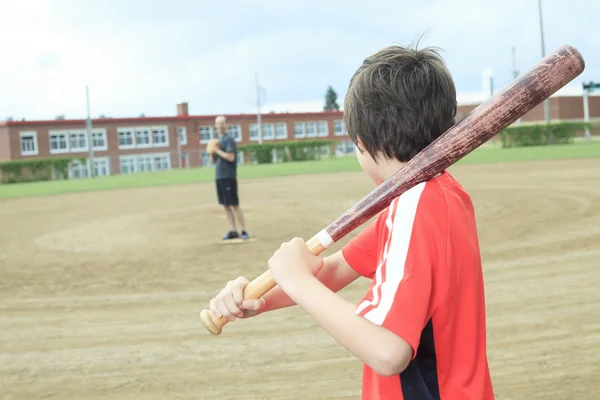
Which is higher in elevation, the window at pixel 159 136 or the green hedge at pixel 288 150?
the window at pixel 159 136

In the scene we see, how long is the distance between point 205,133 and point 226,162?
64.0 meters

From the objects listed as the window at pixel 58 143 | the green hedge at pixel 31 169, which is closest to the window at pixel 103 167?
the window at pixel 58 143

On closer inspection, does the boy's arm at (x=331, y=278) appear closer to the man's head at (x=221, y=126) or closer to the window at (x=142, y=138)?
the man's head at (x=221, y=126)

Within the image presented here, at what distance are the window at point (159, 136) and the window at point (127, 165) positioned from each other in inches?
113

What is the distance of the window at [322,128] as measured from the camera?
268 feet

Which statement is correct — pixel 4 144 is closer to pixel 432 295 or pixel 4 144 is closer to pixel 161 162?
pixel 161 162

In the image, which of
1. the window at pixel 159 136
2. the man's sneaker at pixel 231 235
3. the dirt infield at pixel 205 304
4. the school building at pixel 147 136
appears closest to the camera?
the dirt infield at pixel 205 304

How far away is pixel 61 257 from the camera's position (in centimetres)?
1112

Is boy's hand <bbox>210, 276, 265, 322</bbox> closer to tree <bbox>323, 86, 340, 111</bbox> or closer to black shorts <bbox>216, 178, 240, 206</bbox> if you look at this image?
black shorts <bbox>216, 178, 240, 206</bbox>

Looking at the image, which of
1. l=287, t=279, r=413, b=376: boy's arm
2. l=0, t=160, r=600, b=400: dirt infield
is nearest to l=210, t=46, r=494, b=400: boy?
l=287, t=279, r=413, b=376: boy's arm

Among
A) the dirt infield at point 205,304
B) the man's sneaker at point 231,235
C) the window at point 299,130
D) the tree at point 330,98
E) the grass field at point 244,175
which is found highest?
the tree at point 330,98

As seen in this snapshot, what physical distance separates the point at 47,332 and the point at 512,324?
157 inches

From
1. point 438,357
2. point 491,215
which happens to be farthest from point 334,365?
point 491,215

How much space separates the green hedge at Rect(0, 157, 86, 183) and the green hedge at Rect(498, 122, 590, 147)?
2731 centimetres
